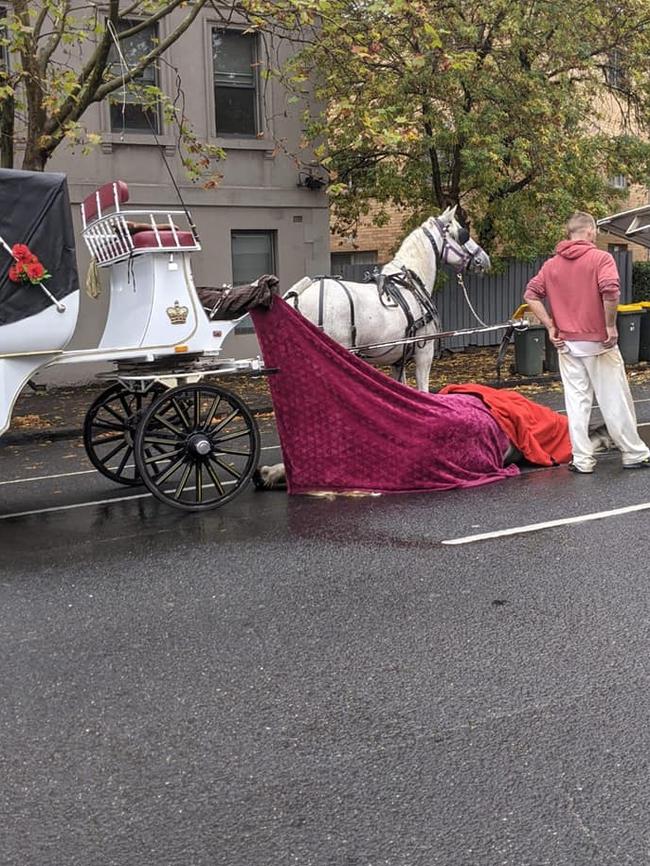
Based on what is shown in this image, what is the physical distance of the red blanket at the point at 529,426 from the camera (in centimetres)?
904

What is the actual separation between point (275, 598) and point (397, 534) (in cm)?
153

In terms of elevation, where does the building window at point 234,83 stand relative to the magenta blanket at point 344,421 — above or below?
above

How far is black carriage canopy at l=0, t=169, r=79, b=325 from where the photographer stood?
23.3 feet

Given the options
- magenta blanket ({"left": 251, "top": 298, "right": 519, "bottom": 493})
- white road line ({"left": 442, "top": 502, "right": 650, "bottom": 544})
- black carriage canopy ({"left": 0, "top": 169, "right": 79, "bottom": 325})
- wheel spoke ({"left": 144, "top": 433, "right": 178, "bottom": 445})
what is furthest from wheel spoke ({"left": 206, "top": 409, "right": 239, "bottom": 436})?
white road line ({"left": 442, "top": 502, "right": 650, "bottom": 544})

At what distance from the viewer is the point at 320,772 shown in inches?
146

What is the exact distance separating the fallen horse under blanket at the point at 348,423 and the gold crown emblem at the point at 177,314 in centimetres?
64

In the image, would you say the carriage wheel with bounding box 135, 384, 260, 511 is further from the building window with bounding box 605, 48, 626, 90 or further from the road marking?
the building window with bounding box 605, 48, 626, 90

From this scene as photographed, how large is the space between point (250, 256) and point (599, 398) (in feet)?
41.3

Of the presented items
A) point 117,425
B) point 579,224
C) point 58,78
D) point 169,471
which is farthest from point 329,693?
point 58,78

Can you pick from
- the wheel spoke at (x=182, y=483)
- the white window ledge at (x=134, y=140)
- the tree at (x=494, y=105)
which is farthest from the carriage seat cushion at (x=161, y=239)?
the white window ledge at (x=134, y=140)

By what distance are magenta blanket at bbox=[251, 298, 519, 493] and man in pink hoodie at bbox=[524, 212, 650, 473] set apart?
1128 mm

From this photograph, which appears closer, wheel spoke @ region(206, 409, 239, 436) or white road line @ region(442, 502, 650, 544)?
white road line @ region(442, 502, 650, 544)

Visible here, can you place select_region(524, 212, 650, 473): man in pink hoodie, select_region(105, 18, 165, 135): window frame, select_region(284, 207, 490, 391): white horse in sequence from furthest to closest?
select_region(105, 18, 165, 135): window frame → select_region(284, 207, 490, 391): white horse → select_region(524, 212, 650, 473): man in pink hoodie

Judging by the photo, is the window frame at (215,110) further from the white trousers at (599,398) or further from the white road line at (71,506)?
the white road line at (71,506)
